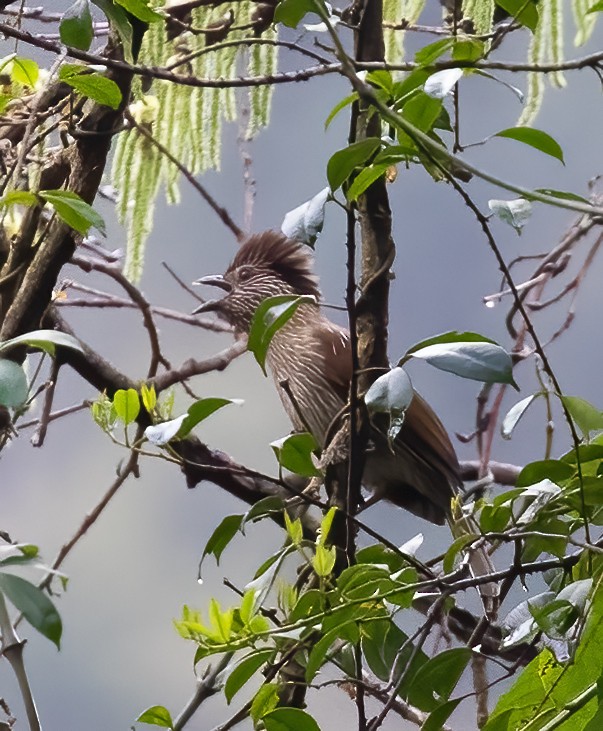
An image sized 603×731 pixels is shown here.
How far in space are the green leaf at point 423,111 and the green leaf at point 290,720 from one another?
1.31 feet

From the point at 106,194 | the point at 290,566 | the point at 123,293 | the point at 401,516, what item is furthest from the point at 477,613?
the point at 106,194

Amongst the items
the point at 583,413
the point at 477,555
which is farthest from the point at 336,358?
the point at 583,413

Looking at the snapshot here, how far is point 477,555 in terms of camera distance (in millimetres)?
1161

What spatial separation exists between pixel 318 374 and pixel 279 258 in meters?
0.21

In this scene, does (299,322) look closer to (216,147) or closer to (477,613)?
(216,147)

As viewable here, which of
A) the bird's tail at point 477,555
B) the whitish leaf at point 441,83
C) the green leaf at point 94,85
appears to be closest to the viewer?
the whitish leaf at point 441,83

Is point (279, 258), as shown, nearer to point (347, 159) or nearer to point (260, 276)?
point (260, 276)

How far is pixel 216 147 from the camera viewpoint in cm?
154

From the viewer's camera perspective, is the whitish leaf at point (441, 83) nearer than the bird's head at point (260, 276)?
Yes

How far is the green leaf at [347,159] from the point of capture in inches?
23.6

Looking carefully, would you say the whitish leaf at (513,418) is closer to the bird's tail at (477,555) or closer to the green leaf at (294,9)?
the bird's tail at (477,555)

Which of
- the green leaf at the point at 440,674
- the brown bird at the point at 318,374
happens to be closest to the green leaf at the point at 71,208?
the green leaf at the point at 440,674

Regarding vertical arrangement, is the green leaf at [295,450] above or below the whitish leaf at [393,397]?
below

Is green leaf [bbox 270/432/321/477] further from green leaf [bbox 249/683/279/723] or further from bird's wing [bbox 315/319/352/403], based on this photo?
bird's wing [bbox 315/319/352/403]
